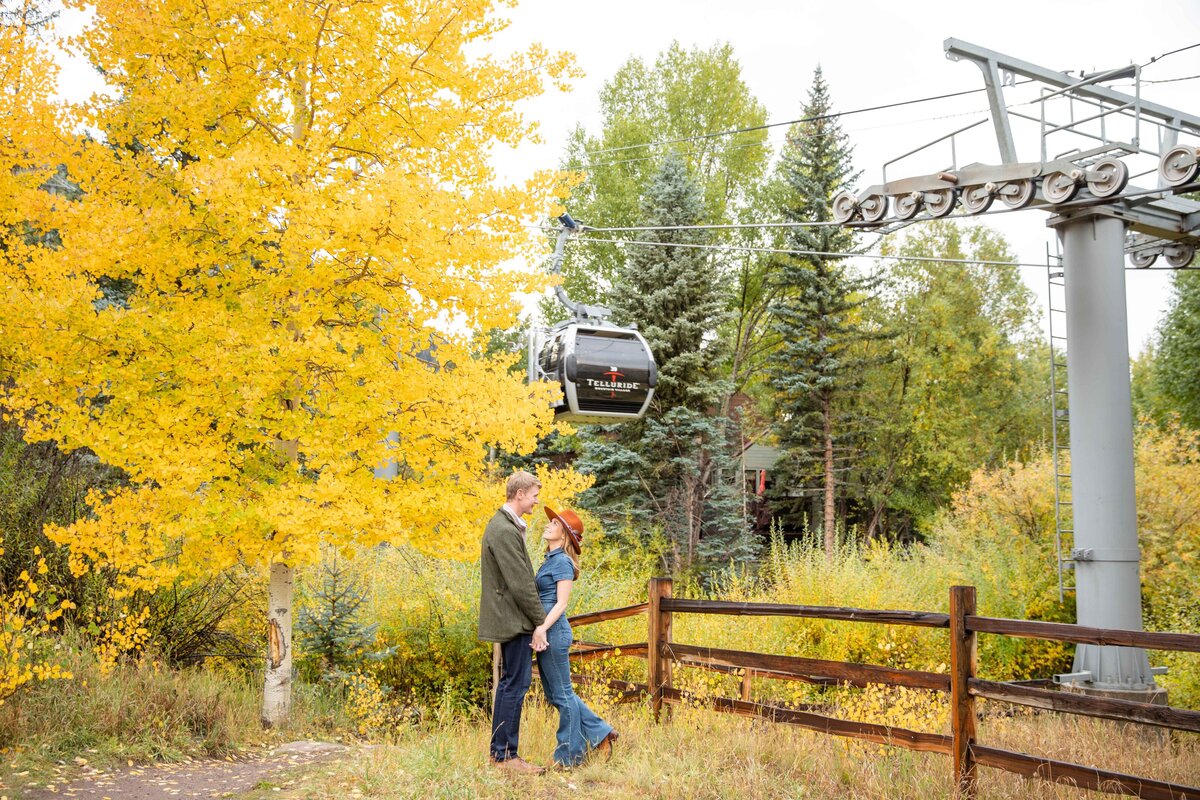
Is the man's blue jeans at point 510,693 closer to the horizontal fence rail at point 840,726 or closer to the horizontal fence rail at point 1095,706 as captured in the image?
the horizontal fence rail at point 840,726

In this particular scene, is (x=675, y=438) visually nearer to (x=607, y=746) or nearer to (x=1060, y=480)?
(x=1060, y=480)

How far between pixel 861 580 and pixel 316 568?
23.8 ft

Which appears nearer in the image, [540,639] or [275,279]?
[540,639]

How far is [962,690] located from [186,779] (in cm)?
492

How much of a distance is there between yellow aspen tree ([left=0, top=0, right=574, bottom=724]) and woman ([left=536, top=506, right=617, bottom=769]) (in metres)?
1.69

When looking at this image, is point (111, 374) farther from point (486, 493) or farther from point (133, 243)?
point (486, 493)

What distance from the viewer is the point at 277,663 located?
7980 millimetres

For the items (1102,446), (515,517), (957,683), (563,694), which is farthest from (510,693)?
(1102,446)

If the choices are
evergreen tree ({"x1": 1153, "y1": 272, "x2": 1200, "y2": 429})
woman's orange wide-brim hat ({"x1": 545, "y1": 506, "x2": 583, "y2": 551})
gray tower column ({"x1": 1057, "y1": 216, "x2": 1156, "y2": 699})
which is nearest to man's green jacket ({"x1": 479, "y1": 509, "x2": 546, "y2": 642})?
woman's orange wide-brim hat ({"x1": 545, "y1": 506, "x2": 583, "y2": 551})

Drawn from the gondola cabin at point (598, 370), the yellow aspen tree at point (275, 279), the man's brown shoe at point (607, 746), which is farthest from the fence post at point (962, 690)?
the gondola cabin at point (598, 370)

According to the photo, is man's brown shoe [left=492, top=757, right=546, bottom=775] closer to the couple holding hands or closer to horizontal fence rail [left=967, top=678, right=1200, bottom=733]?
the couple holding hands

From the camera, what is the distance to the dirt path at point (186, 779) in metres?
5.63

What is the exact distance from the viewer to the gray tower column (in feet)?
33.8

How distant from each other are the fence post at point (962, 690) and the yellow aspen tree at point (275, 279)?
388cm
